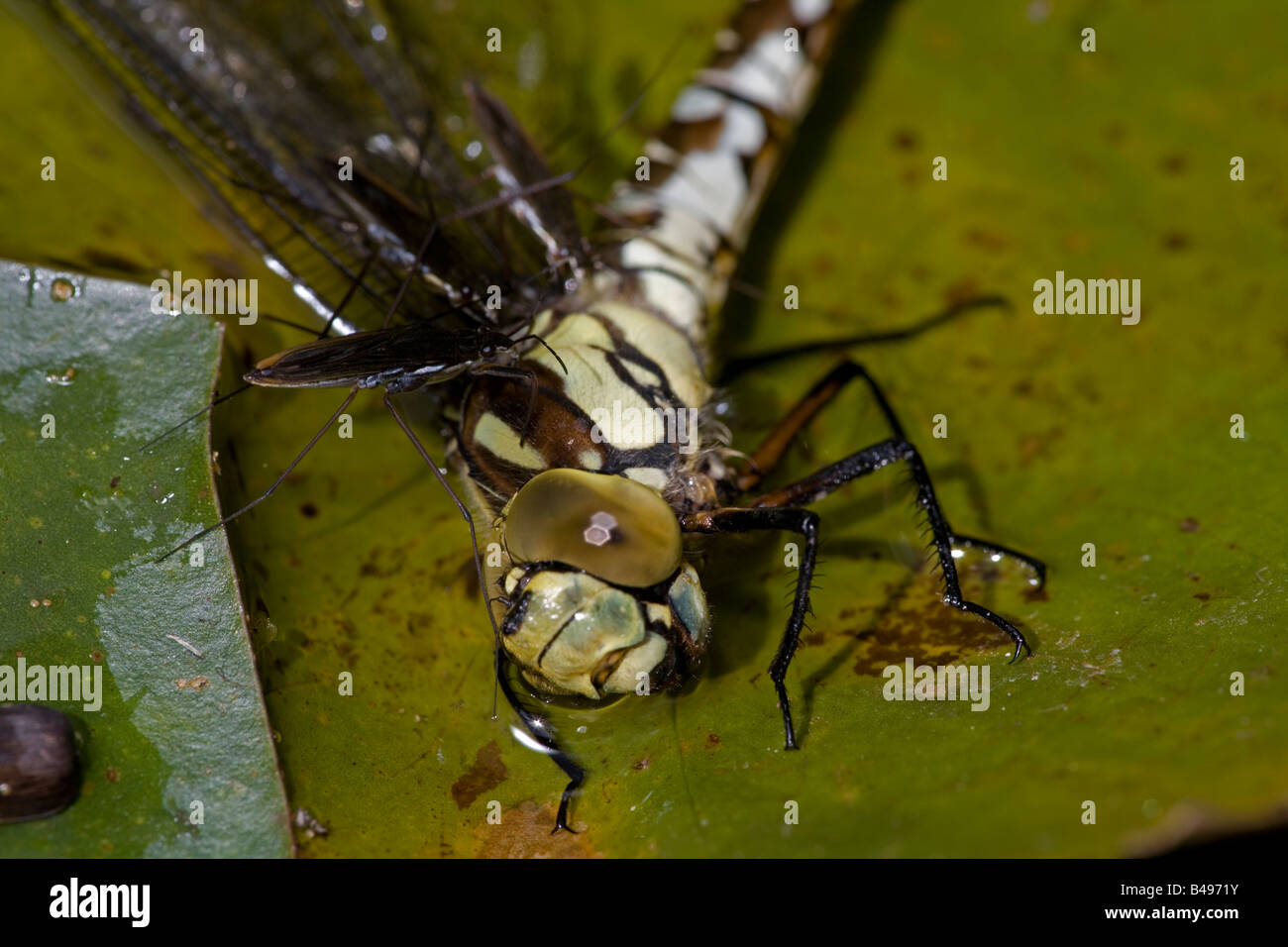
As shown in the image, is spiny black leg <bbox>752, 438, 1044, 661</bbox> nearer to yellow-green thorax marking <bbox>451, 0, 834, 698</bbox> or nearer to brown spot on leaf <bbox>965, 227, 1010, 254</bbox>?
yellow-green thorax marking <bbox>451, 0, 834, 698</bbox>

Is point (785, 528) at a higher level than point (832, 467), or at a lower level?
lower

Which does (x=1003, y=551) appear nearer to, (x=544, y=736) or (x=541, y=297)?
(x=544, y=736)

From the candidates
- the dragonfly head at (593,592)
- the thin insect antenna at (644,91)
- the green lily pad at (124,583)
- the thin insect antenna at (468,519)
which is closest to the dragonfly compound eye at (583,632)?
the dragonfly head at (593,592)

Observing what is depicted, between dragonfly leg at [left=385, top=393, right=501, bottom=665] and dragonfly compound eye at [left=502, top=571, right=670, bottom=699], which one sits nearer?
dragonfly compound eye at [left=502, top=571, right=670, bottom=699]

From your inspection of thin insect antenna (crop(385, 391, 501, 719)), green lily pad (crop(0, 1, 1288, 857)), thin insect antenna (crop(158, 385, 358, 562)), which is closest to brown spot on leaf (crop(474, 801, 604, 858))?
green lily pad (crop(0, 1, 1288, 857))

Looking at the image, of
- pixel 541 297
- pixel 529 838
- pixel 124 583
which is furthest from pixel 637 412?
pixel 124 583

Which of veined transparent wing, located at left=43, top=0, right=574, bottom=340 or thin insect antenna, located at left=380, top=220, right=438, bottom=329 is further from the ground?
veined transparent wing, located at left=43, top=0, right=574, bottom=340


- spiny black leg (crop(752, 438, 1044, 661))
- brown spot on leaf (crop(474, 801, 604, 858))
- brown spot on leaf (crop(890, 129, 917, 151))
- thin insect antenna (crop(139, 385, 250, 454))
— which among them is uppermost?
brown spot on leaf (crop(890, 129, 917, 151))

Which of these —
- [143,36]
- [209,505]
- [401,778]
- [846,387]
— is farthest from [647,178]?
[401,778]
